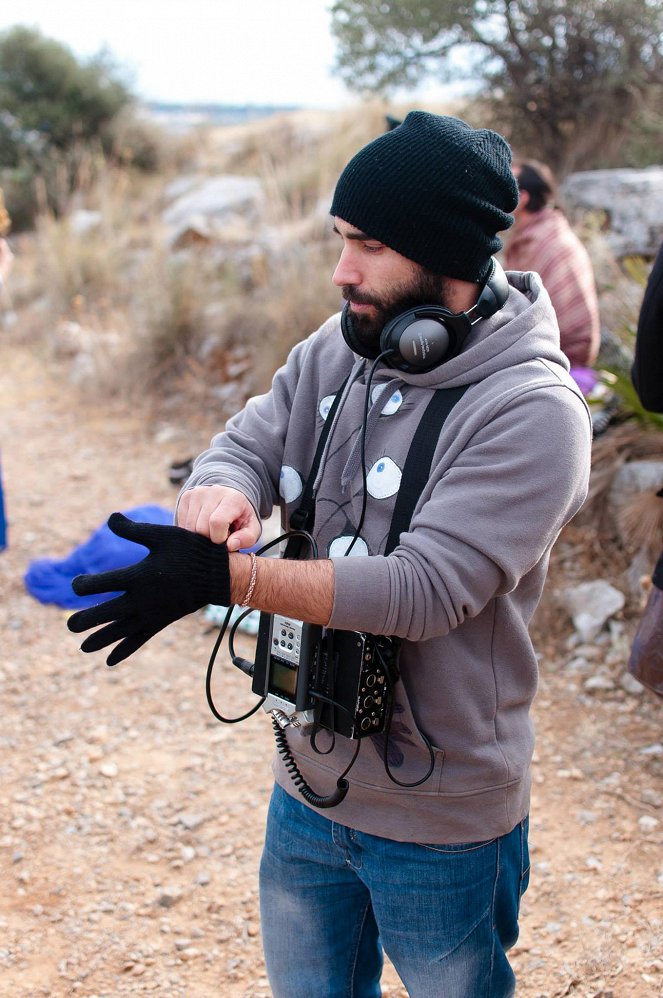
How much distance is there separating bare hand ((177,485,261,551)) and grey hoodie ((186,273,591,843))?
0.07m

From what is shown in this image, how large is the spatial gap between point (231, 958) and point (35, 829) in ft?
3.21

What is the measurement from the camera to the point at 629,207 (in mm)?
7188

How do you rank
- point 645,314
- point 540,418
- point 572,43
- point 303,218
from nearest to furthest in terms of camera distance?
point 540,418, point 645,314, point 572,43, point 303,218

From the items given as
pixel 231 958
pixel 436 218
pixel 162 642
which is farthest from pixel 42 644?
pixel 436 218

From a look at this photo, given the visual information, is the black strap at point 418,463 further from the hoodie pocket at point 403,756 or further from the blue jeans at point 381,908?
the blue jeans at point 381,908

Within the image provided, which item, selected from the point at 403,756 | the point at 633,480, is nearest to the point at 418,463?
the point at 403,756

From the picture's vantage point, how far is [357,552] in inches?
67.7

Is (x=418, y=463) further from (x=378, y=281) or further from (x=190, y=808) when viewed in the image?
(x=190, y=808)

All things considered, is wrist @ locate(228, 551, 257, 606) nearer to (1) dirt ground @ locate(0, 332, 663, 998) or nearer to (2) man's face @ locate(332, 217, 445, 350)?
(2) man's face @ locate(332, 217, 445, 350)

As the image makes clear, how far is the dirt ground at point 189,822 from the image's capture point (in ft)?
9.23

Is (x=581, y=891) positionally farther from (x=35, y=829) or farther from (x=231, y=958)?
(x=35, y=829)

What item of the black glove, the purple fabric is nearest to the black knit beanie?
the black glove

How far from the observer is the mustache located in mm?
1724

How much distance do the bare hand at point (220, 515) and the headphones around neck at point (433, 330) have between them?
38cm
